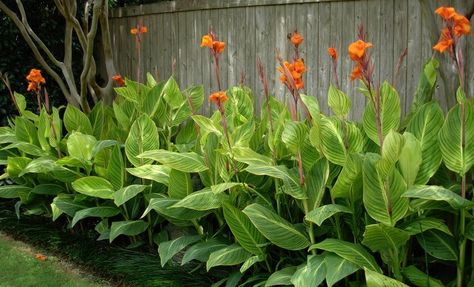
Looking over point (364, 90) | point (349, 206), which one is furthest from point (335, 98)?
point (349, 206)

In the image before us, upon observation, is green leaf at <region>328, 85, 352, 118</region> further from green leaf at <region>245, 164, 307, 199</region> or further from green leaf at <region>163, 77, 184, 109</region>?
green leaf at <region>163, 77, 184, 109</region>

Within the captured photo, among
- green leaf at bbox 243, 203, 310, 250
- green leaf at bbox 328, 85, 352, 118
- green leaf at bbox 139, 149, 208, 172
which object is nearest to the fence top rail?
green leaf at bbox 328, 85, 352, 118

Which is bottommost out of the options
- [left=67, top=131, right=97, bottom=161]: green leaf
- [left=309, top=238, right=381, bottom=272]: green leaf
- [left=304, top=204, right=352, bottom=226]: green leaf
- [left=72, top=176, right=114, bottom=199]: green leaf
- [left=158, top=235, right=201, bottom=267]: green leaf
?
[left=158, top=235, right=201, bottom=267]: green leaf

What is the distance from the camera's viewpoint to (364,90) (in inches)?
159

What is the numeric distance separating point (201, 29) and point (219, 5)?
37cm

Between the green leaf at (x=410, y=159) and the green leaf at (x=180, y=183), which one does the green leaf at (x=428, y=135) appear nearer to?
the green leaf at (x=410, y=159)

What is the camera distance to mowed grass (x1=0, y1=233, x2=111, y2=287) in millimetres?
4477

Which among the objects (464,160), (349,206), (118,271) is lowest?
(118,271)

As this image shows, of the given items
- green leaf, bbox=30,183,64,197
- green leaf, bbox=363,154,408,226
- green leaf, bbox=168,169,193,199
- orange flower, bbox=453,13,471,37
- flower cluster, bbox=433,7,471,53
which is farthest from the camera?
green leaf, bbox=30,183,64,197

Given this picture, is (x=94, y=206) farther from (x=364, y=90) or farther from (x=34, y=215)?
(x=364, y=90)

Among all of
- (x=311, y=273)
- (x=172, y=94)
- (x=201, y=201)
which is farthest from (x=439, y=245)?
(x=172, y=94)

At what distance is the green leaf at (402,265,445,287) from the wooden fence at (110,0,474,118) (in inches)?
56.6

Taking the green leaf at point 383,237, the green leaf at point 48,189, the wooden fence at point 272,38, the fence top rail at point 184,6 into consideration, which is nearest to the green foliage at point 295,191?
the green leaf at point 383,237

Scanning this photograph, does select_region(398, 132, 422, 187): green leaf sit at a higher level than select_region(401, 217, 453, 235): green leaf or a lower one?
higher
